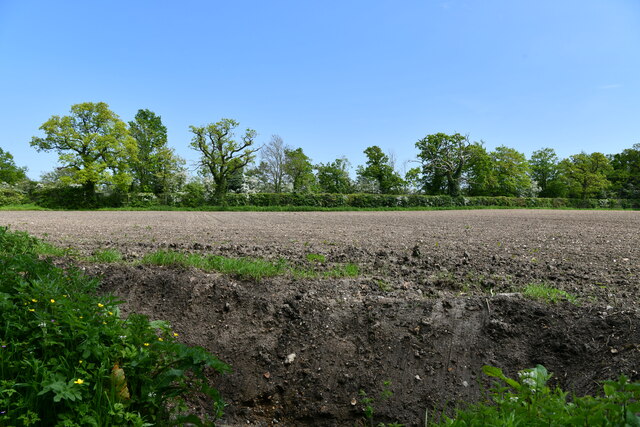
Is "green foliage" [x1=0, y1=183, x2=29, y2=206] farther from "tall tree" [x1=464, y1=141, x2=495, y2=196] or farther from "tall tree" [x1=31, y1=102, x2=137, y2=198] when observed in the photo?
"tall tree" [x1=464, y1=141, x2=495, y2=196]

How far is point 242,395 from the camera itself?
3.23m

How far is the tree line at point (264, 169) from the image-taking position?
115 ft

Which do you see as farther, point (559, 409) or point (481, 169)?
point (481, 169)

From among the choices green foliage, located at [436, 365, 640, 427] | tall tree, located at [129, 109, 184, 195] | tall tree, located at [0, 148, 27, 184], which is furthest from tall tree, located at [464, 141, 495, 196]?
tall tree, located at [0, 148, 27, 184]

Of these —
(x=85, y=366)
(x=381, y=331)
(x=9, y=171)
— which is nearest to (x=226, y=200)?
(x=381, y=331)

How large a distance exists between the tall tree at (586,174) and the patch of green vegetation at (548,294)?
57.5 m

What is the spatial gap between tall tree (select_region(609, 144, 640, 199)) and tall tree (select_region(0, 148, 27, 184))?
86.5 m

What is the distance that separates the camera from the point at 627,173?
57438mm

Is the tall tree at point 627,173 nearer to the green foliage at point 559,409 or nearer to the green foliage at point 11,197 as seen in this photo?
the green foliage at point 559,409

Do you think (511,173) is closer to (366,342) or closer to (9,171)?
(366,342)

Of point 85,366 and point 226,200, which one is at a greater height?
point 226,200

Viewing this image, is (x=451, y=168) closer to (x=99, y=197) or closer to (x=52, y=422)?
(x=99, y=197)

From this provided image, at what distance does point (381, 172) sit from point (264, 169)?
16.2 meters

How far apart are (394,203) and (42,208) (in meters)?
30.1
